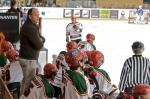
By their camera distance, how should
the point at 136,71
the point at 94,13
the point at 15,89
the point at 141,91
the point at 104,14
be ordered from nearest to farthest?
the point at 141,91
the point at 136,71
the point at 15,89
the point at 94,13
the point at 104,14

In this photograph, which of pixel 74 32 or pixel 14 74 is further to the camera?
pixel 74 32

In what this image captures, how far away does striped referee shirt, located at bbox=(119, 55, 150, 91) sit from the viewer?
4141 millimetres

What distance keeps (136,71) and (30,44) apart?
4.79 feet

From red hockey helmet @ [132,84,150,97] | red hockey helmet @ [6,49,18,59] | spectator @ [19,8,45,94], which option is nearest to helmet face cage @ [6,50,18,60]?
red hockey helmet @ [6,49,18,59]

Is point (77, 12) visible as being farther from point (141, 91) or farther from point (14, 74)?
point (141, 91)

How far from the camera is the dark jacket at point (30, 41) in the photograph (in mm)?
4953

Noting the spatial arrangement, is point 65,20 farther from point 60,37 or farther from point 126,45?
point 126,45

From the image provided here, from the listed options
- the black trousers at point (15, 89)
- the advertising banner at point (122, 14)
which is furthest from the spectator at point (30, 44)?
the advertising banner at point (122, 14)

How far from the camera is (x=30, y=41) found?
16.4ft

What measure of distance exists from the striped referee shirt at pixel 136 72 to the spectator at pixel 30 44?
1.25m

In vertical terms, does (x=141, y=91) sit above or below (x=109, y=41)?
above

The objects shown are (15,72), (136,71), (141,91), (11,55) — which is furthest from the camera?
(11,55)

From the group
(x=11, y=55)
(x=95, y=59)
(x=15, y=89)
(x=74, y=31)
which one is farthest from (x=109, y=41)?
(x=95, y=59)

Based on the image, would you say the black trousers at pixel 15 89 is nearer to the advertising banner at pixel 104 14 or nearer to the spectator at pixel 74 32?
the spectator at pixel 74 32
